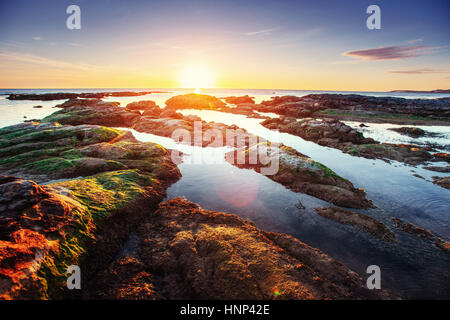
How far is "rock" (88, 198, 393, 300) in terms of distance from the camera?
24.6 feet

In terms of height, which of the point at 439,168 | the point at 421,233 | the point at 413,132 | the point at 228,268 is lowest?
the point at 421,233

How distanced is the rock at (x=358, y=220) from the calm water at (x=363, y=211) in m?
0.43

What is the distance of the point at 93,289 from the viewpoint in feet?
24.5

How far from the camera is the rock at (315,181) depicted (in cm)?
1527

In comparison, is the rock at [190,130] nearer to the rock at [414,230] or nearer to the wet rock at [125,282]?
the rock at [414,230]

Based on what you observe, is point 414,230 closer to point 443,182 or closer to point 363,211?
point 363,211

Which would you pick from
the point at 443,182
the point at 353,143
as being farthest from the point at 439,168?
the point at 353,143

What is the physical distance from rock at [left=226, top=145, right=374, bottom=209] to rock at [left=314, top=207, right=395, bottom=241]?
1.63 metres

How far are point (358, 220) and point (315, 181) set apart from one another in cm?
547

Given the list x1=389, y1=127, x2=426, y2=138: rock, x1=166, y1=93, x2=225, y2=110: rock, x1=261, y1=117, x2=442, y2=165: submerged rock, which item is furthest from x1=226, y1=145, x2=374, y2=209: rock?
x1=166, y1=93, x2=225, y2=110: rock

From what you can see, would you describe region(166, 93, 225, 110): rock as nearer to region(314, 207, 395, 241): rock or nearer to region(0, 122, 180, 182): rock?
region(0, 122, 180, 182): rock

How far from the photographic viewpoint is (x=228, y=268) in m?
8.23

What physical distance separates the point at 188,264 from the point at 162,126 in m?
38.1

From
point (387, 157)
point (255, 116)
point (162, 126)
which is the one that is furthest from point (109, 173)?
point (255, 116)
